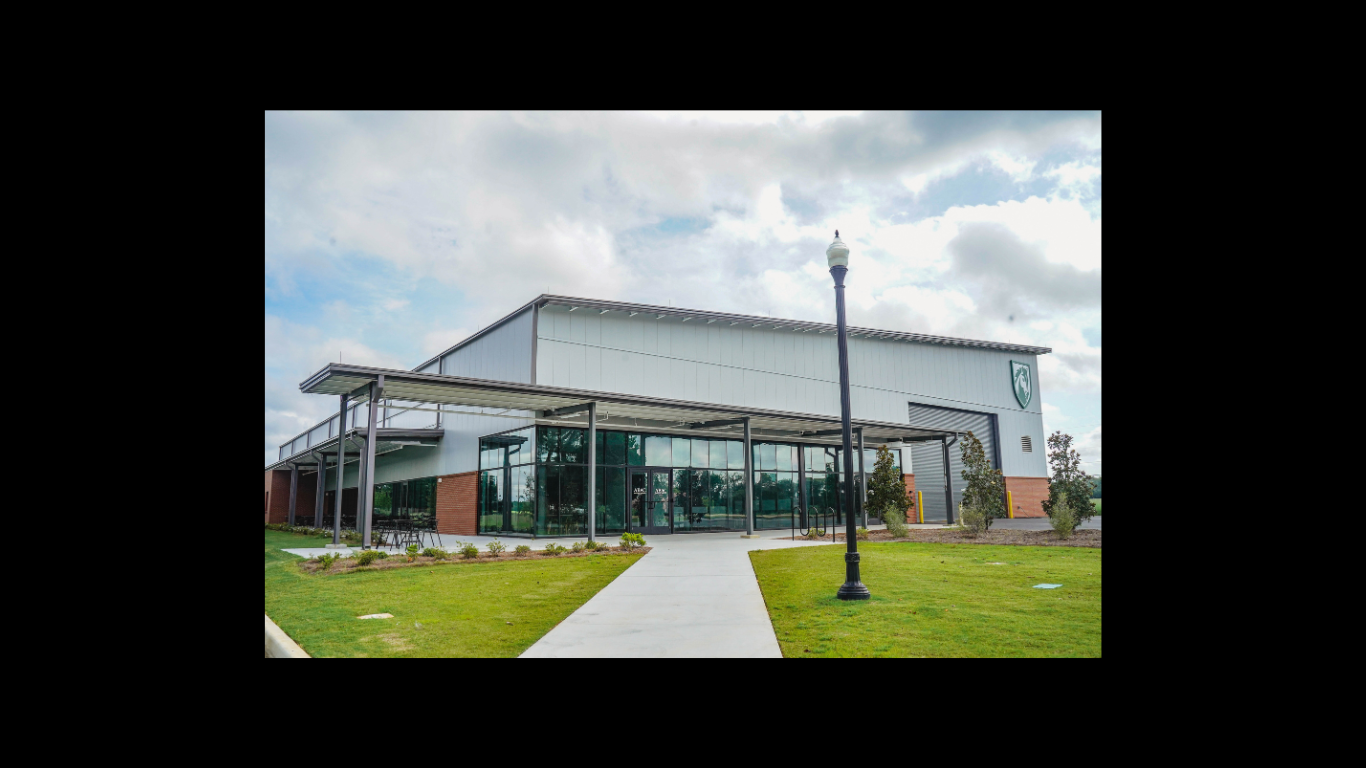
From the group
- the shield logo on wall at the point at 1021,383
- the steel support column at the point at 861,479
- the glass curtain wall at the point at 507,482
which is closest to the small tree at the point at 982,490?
the steel support column at the point at 861,479

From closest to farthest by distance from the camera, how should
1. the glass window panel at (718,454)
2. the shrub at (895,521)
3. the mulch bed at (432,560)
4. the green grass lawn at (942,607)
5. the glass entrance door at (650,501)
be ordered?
1. the green grass lawn at (942,607)
2. the mulch bed at (432,560)
3. the shrub at (895,521)
4. the glass entrance door at (650,501)
5. the glass window panel at (718,454)

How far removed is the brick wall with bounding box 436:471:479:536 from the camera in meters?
26.0

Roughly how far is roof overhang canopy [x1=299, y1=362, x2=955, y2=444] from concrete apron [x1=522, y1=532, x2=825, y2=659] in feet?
23.5

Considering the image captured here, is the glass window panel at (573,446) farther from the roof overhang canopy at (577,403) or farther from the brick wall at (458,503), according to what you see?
the brick wall at (458,503)

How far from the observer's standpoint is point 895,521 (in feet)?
75.6

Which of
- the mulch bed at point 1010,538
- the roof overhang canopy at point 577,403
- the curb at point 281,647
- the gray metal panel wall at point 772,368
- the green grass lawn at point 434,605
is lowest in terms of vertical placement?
the mulch bed at point 1010,538

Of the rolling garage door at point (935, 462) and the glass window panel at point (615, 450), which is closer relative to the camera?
the glass window panel at point (615, 450)

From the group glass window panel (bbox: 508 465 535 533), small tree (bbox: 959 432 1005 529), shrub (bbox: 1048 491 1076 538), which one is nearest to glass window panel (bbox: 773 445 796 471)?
small tree (bbox: 959 432 1005 529)

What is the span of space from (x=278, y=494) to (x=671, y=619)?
150ft

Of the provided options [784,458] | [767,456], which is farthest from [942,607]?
[784,458]

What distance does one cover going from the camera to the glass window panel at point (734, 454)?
27531mm

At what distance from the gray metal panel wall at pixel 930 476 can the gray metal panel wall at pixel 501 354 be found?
2063cm

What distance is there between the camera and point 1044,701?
Result: 14.1 ft
